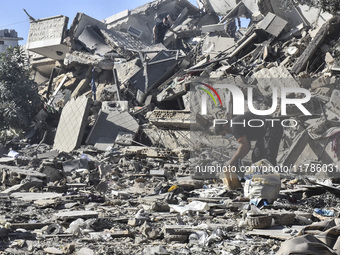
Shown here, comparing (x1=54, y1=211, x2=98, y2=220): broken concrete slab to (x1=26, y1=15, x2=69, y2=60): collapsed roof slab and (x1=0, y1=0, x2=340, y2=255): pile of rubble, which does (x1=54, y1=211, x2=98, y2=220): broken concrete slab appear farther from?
(x1=26, y1=15, x2=69, y2=60): collapsed roof slab

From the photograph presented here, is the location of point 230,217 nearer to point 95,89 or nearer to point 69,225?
point 69,225

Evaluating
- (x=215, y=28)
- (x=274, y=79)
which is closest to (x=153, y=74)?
(x=215, y=28)

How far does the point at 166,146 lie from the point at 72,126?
2999 mm

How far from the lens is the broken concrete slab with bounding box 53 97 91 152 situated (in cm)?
1478

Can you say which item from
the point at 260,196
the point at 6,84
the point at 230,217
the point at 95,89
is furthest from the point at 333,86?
the point at 6,84

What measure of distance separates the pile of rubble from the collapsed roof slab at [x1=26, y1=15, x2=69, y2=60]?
0.19 feet

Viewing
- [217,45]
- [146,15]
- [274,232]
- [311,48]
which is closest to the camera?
[274,232]

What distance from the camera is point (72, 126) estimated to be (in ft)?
49.7

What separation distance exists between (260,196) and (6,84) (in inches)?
492

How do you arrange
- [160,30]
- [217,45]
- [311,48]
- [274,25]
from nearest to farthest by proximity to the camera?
[311,48] < [274,25] < [217,45] < [160,30]

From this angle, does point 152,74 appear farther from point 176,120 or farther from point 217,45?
point 176,120

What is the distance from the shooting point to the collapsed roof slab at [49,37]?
20719 mm

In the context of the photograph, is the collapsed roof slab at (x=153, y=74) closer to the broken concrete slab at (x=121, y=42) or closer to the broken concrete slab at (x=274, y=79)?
the broken concrete slab at (x=121, y=42)

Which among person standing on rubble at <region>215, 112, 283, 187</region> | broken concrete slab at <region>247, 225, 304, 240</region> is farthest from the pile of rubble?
person standing on rubble at <region>215, 112, 283, 187</region>
